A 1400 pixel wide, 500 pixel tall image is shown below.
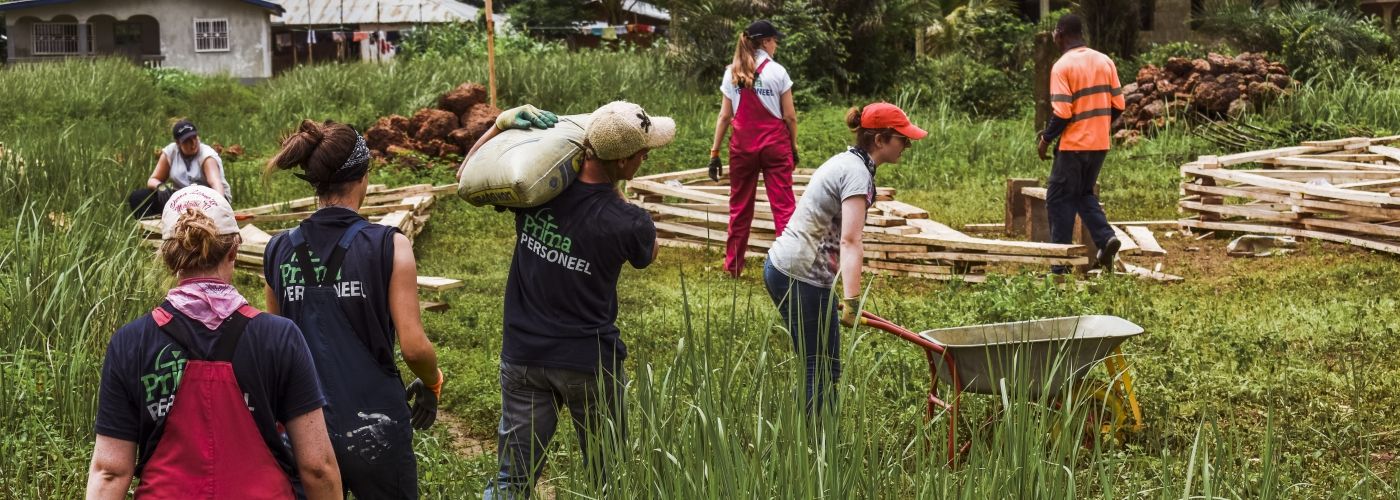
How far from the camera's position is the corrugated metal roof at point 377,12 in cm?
4575

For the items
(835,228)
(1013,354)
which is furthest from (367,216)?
(1013,354)

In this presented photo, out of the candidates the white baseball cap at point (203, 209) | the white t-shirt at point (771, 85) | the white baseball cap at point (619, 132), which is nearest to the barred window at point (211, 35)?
the white t-shirt at point (771, 85)

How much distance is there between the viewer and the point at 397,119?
17.3m

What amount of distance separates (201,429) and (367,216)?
9.30 meters

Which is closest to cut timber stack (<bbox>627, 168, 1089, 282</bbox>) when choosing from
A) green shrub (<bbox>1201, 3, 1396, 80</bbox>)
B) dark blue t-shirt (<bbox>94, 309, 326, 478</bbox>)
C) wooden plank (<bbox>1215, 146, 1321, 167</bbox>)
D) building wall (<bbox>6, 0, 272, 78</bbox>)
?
wooden plank (<bbox>1215, 146, 1321, 167</bbox>)

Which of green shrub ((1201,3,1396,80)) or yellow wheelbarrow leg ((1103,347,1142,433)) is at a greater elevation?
green shrub ((1201,3,1396,80))

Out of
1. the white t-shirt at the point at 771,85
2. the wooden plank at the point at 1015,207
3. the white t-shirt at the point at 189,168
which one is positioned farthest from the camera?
the wooden plank at the point at 1015,207

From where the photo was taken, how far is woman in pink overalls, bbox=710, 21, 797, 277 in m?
10.2

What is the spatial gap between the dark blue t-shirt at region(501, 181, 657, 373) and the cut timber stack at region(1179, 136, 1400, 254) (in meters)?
7.62

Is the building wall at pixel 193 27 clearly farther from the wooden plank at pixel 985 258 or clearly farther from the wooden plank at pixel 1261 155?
the wooden plank at pixel 985 258

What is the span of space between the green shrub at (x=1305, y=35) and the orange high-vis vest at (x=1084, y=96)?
10.7 m

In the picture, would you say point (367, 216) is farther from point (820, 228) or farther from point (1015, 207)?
point (820, 228)

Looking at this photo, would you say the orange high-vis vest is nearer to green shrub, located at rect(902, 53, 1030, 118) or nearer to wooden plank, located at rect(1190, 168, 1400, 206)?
wooden plank, located at rect(1190, 168, 1400, 206)

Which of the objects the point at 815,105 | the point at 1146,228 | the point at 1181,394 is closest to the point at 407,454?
the point at 1181,394
